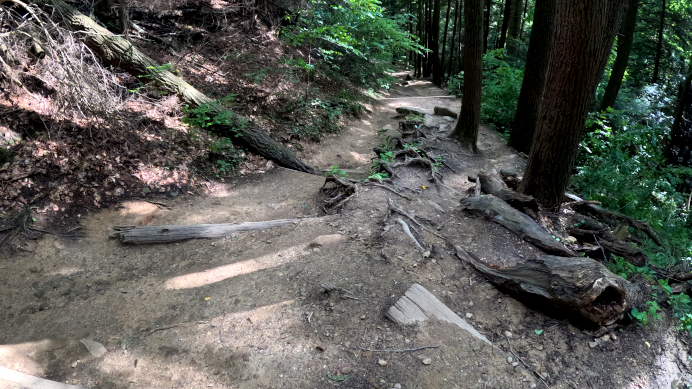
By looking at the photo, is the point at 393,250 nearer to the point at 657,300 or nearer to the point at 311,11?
the point at 657,300

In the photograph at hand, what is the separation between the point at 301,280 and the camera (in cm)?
395

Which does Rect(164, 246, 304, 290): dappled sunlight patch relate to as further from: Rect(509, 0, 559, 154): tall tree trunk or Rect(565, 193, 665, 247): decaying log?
Rect(509, 0, 559, 154): tall tree trunk

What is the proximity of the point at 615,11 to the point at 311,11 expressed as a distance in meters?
8.00

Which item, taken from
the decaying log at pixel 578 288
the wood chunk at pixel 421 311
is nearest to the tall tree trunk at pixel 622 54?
the decaying log at pixel 578 288

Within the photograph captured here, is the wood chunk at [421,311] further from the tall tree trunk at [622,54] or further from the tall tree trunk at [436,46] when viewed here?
the tall tree trunk at [436,46]

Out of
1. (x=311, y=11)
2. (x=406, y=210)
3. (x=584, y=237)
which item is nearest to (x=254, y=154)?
(x=406, y=210)

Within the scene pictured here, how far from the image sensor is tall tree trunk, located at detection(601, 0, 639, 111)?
459 inches

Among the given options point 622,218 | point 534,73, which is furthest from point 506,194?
point 534,73

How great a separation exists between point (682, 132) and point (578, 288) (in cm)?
1655

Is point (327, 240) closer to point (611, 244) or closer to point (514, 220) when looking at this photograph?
point (514, 220)

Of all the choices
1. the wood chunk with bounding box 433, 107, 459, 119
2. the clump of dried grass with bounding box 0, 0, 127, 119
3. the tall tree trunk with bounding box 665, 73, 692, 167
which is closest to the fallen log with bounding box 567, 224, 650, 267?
the clump of dried grass with bounding box 0, 0, 127, 119

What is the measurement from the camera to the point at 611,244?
471cm

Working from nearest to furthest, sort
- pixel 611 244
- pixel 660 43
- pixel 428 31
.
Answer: pixel 611 244 < pixel 660 43 < pixel 428 31

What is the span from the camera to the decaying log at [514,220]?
14.2 feet
